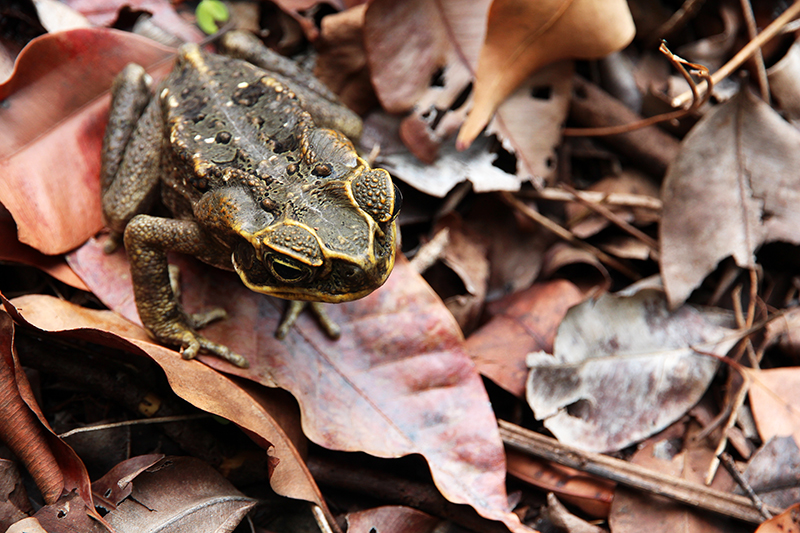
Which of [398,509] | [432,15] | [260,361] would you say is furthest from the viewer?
[432,15]

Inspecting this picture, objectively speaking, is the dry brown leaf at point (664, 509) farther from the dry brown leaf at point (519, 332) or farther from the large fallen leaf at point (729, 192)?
the large fallen leaf at point (729, 192)

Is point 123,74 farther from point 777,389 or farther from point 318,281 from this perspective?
point 777,389

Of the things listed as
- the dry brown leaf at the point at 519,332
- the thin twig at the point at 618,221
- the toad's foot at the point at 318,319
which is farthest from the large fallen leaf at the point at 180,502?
the thin twig at the point at 618,221

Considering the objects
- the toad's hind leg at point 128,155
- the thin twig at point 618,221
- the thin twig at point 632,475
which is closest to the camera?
the thin twig at point 632,475

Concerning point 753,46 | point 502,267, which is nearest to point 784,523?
point 502,267

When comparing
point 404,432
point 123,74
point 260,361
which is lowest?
point 404,432

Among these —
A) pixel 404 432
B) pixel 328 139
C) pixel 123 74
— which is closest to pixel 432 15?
pixel 328 139

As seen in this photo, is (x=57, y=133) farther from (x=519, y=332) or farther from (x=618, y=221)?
(x=618, y=221)
